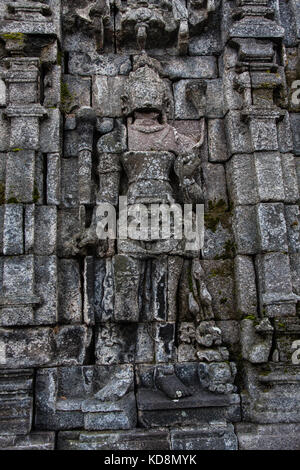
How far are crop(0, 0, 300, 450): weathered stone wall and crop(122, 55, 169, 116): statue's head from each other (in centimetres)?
3

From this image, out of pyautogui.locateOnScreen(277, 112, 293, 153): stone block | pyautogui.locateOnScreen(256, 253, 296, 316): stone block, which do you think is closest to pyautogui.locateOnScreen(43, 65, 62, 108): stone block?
pyautogui.locateOnScreen(277, 112, 293, 153): stone block

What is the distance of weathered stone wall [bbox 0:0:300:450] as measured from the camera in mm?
5328

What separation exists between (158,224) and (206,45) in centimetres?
310

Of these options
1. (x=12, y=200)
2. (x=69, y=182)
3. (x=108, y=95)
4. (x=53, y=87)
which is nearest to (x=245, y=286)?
(x=69, y=182)

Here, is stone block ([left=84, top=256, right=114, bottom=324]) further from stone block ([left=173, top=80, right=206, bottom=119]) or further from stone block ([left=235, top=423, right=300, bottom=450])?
stone block ([left=173, top=80, right=206, bottom=119])

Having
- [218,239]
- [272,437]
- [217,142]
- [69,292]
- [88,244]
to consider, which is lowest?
[272,437]

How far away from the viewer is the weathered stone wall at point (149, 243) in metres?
5.33

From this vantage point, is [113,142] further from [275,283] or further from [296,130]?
[275,283]

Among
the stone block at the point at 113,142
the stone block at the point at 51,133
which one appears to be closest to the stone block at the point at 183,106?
the stone block at the point at 113,142

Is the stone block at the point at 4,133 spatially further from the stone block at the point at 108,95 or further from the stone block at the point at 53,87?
the stone block at the point at 108,95

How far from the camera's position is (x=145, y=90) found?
251 inches

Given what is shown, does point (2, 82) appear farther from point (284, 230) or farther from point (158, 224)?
point (284, 230)

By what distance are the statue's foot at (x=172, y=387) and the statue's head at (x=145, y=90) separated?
3559 mm

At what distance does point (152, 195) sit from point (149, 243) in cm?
→ 63
